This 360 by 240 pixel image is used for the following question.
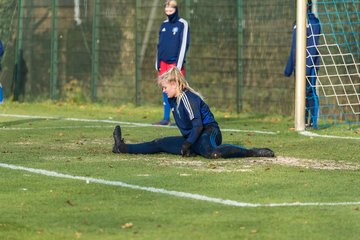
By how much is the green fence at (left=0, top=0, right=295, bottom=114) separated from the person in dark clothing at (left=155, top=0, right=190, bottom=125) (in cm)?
250

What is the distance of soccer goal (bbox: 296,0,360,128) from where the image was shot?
1955 cm

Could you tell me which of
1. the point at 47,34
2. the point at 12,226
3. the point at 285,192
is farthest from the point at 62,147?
the point at 47,34

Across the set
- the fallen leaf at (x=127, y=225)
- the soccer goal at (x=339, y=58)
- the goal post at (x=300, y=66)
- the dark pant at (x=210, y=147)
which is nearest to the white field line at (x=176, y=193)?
the fallen leaf at (x=127, y=225)

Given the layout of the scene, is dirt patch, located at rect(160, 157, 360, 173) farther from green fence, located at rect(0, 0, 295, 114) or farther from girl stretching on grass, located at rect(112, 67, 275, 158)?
green fence, located at rect(0, 0, 295, 114)

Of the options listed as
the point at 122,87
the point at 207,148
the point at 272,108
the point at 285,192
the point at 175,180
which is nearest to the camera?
the point at 285,192

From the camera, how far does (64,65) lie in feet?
81.8

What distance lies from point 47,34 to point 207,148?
41.3 ft

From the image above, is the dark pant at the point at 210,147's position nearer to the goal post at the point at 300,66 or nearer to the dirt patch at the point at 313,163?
the dirt patch at the point at 313,163

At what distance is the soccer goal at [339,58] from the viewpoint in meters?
19.5

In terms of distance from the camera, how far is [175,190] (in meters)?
10.6

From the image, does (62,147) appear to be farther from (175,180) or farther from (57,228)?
(57,228)

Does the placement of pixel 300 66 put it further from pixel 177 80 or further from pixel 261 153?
pixel 177 80

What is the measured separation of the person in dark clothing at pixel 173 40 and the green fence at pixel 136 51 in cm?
250

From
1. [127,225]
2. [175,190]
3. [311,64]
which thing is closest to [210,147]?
[175,190]
